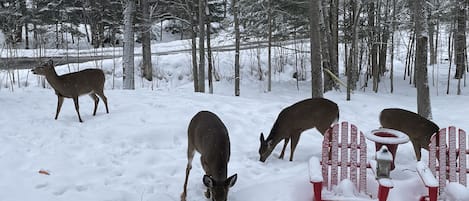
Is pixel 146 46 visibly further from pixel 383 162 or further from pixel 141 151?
pixel 383 162

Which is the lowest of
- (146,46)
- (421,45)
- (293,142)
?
(293,142)

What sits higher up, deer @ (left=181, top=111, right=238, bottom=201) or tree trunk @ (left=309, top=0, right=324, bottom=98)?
tree trunk @ (left=309, top=0, right=324, bottom=98)

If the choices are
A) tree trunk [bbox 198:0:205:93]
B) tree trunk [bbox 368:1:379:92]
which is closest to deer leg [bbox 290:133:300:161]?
tree trunk [bbox 198:0:205:93]

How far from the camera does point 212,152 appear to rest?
466 centimetres

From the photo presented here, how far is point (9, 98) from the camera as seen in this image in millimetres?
10102

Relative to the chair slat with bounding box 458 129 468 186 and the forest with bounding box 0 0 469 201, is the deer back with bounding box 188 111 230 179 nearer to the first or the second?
the forest with bounding box 0 0 469 201

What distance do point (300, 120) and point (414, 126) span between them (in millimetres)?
1606

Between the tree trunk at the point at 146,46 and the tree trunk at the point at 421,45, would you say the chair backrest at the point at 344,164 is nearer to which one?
the tree trunk at the point at 421,45

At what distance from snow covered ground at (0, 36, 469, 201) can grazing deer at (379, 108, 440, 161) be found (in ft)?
1.16

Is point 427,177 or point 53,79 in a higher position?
point 53,79

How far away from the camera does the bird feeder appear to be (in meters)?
4.39

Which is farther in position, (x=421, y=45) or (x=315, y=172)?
(x=421, y=45)

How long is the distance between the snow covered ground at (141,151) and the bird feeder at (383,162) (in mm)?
373

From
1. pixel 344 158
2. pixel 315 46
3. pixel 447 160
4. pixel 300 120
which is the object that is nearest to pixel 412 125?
pixel 447 160
